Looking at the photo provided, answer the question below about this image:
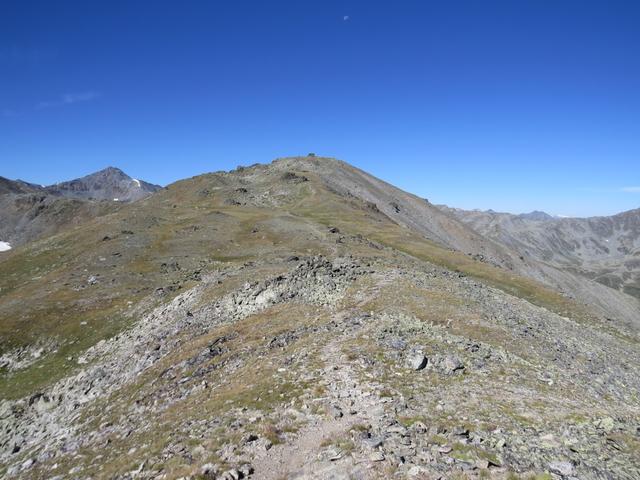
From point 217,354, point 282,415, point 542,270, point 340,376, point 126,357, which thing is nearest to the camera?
point 282,415

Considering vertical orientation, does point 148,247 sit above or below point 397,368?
above

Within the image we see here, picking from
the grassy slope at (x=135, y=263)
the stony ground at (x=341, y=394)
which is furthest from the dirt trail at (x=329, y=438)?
the grassy slope at (x=135, y=263)

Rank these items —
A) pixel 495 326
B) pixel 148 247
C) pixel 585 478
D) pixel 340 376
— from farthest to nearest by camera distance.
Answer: pixel 148 247, pixel 495 326, pixel 340 376, pixel 585 478

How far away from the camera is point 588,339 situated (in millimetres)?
39719

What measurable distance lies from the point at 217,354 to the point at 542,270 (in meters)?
193

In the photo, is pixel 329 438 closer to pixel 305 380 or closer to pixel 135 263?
pixel 305 380

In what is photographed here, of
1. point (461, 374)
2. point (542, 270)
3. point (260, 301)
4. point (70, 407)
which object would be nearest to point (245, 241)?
point (260, 301)

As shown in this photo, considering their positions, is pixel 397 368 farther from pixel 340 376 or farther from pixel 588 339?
pixel 588 339

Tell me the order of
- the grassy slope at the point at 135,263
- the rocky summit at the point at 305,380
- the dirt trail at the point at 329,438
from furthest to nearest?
the grassy slope at the point at 135,263 < the rocky summit at the point at 305,380 < the dirt trail at the point at 329,438

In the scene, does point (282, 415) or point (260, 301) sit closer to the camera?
point (282, 415)

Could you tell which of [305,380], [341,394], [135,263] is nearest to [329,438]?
[341,394]

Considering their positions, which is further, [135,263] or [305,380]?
[135,263]

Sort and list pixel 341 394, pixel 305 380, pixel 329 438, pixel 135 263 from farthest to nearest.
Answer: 1. pixel 135 263
2. pixel 305 380
3. pixel 341 394
4. pixel 329 438

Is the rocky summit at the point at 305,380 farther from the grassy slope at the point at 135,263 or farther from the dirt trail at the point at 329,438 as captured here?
the grassy slope at the point at 135,263
